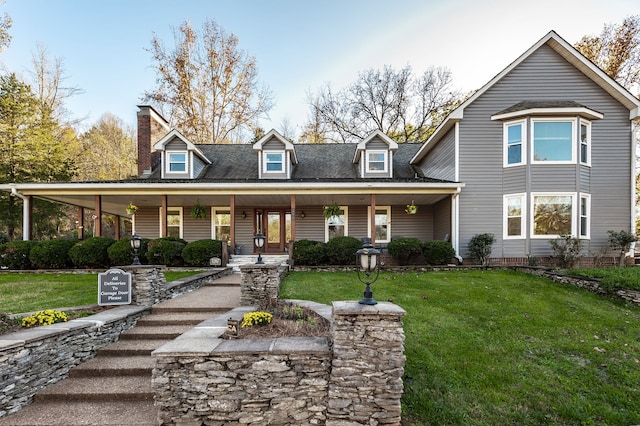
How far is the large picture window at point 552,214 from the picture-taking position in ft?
33.6

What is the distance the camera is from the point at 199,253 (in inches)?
403

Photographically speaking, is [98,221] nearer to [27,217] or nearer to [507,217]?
[27,217]

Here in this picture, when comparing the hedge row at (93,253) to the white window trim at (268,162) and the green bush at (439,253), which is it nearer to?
the white window trim at (268,162)

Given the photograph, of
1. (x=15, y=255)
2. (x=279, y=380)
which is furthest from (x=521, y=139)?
(x=15, y=255)

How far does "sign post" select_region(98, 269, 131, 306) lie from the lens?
18.1 ft

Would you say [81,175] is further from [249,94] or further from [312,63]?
[312,63]

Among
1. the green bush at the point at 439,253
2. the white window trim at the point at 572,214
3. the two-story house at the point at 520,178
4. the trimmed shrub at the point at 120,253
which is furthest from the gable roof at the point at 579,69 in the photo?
the trimmed shrub at the point at 120,253

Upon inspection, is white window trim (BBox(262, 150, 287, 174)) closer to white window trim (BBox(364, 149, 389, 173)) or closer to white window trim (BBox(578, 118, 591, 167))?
white window trim (BBox(364, 149, 389, 173))

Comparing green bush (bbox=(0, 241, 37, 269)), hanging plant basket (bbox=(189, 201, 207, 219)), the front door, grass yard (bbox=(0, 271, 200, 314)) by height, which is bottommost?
grass yard (bbox=(0, 271, 200, 314))

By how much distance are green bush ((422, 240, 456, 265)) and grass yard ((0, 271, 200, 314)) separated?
332 inches

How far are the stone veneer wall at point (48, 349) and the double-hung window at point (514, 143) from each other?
1255 centimetres

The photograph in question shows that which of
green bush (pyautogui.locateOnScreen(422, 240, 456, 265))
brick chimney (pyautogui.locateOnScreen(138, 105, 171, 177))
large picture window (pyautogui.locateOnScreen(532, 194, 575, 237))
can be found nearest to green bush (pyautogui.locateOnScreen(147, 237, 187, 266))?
brick chimney (pyautogui.locateOnScreen(138, 105, 171, 177))

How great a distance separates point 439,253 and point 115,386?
9380 mm

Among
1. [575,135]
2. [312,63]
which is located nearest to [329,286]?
[575,135]
